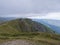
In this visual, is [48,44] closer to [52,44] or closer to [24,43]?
[52,44]

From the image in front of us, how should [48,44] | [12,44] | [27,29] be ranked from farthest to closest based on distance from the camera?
1. [27,29]
2. [48,44]
3. [12,44]

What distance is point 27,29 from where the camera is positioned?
544 feet

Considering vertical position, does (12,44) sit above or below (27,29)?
above

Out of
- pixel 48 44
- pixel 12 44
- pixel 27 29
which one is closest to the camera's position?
pixel 12 44

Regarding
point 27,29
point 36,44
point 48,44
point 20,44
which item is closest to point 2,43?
point 20,44

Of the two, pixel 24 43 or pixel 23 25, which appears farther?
pixel 23 25

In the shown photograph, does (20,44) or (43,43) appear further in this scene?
(43,43)

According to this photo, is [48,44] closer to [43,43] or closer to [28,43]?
[43,43]

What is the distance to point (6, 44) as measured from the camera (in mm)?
40531

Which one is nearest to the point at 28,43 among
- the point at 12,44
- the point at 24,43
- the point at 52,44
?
the point at 24,43

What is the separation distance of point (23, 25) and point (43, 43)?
12393cm

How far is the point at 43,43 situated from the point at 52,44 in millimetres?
2713

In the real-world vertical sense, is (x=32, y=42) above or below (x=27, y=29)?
above

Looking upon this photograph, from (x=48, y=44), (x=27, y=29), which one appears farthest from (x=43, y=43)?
(x=27, y=29)
